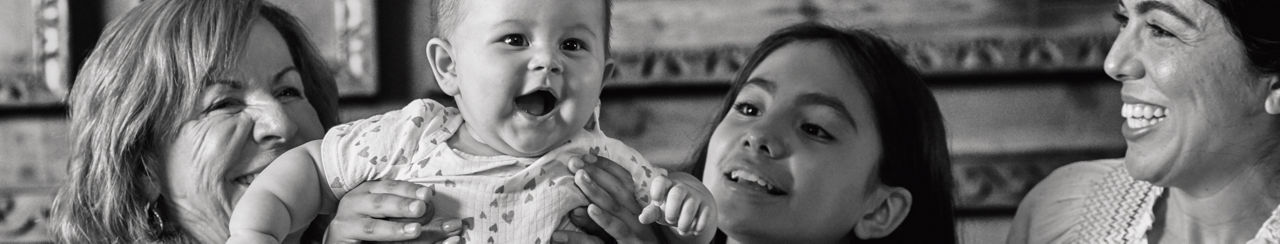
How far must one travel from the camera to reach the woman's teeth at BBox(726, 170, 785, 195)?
7.44 feet

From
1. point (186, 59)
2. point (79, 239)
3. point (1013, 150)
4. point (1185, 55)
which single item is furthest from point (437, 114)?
point (1013, 150)

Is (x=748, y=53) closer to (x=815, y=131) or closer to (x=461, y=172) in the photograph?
(x=815, y=131)

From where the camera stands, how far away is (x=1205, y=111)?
6.59 feet

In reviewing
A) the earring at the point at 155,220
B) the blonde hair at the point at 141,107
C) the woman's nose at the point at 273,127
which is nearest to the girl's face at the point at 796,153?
the woman's nose at the point at 273,127

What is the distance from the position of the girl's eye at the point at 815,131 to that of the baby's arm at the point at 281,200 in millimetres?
817

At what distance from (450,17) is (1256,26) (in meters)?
1.09

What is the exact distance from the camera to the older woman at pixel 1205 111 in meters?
1.97

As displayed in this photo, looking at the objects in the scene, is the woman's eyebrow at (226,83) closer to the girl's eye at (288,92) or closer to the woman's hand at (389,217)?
the girl's eye at (288,92)

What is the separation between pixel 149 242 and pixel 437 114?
70 centimetres

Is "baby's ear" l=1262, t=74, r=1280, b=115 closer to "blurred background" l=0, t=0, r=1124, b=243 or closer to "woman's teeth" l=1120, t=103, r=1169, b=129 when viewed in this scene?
"woman's teeth" l=1120, t=103, r=1169, b=129

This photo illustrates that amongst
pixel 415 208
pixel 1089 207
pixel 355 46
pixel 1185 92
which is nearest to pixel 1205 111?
pixel 1185 92

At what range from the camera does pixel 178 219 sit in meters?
2.40

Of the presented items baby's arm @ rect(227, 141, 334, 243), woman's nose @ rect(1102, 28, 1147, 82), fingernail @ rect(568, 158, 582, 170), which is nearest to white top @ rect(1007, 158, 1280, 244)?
woman's nose @ rect(1102, 28, 1147, 82)

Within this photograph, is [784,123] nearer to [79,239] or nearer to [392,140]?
[392,140]
